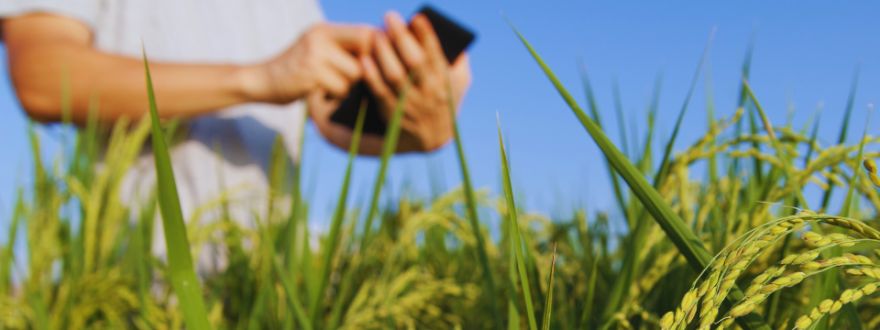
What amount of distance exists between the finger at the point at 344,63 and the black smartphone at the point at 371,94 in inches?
2.5

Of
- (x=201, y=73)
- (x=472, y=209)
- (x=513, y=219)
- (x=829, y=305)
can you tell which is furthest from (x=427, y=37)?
(x=829, y=305)

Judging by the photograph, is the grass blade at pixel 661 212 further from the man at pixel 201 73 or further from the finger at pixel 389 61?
the finger at pixel 389 61

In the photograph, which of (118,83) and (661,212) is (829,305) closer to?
(661,212)

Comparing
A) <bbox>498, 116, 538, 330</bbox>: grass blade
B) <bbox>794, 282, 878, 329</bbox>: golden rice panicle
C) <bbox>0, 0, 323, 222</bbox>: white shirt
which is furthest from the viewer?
<bbox>0, 0, 323, 222</bbox>: white shirt

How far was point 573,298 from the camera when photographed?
2.28 ft

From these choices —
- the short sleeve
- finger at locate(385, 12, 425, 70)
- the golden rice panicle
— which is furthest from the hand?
the golden rice panicle

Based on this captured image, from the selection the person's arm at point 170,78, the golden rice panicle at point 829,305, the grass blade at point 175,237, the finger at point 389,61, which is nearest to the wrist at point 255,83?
the person's arm at point 170,78

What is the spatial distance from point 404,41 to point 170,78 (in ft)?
1.67

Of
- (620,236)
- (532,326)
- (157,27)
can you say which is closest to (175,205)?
(532,326)

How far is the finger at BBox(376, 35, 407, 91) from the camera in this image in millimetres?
1560

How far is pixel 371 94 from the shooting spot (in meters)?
1.76

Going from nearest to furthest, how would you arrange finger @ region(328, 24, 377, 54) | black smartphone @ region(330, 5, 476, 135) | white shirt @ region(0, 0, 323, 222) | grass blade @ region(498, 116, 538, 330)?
grass blade @ region(498, 116, 538, 330) < black smartphone @ region(330, 5, 476, 135) < finger @ region(328, 24, 377, 54) < white shirt @ region(0, 0, 323, 222)

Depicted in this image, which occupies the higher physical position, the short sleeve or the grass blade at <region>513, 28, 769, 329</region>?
the grass blade at <region>513, 28, 769, 329</region>

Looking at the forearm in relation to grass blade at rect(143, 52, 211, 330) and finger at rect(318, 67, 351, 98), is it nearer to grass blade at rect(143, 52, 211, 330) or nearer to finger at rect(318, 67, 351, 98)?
finger at rect(318, 67, 351, 98)
